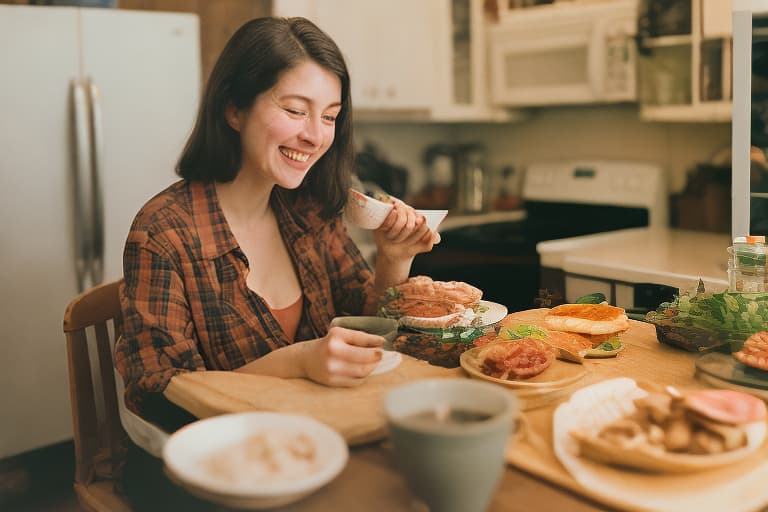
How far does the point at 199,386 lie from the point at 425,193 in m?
2.88

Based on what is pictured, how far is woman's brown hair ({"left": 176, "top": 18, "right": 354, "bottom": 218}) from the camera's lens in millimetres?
1443

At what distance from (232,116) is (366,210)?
0.34 metres

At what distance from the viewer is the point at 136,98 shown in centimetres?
275

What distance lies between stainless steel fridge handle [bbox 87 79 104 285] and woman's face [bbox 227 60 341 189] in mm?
1337

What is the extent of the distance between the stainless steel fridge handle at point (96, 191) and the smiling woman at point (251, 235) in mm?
1193

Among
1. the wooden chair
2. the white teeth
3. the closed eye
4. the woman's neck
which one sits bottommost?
the wooden chair

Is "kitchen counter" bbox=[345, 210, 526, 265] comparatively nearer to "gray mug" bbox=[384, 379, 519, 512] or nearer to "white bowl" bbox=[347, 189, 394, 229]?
"white bowl" bbox=[347, 189, 394, 229]

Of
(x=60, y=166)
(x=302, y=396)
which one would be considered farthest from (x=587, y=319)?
(x=60, y=166)

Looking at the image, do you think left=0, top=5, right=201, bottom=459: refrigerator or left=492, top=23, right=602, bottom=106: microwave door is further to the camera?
left=492, top=23, right=602, bottom=106: microwave door

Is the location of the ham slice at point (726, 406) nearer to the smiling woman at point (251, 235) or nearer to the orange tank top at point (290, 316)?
the smiling woman at point (251, 235)

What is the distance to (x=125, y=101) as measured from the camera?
8.96 ft

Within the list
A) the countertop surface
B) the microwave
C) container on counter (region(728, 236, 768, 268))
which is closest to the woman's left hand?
container on counter (region(728, 236, 768, 268))

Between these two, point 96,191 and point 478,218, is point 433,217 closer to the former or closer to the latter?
point 96,191

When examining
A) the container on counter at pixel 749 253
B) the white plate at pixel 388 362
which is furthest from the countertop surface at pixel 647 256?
the white plate at pixel 388 362
